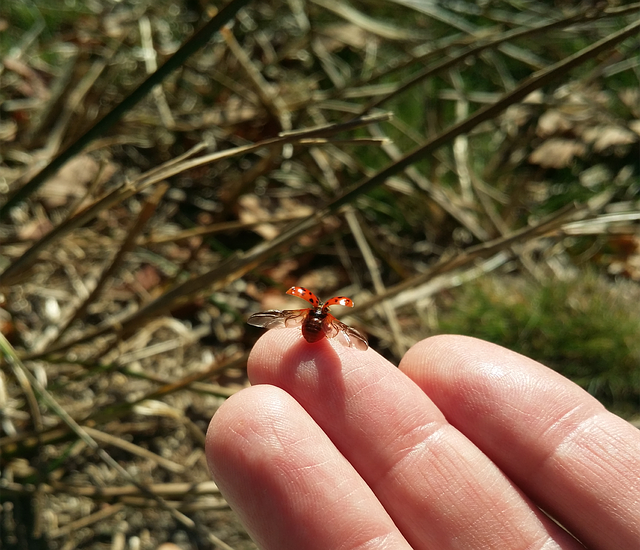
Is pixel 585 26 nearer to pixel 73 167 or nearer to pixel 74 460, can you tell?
pixel 73 167

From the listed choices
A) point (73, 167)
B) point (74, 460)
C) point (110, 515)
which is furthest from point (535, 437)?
point (73, 167)

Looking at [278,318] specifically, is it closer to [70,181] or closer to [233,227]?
[233,227]

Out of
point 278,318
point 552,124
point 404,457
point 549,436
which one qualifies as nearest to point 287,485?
point 404,457

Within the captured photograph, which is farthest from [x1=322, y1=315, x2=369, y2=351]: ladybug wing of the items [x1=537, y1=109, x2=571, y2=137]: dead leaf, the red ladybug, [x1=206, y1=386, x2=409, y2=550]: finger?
[x1=537, y1=109, x2=571, y2=137]: dead leaf

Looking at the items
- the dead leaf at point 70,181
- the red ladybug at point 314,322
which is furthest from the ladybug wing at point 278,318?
the dead leaf at point 70,181

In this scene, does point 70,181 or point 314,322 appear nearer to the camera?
point 314,322

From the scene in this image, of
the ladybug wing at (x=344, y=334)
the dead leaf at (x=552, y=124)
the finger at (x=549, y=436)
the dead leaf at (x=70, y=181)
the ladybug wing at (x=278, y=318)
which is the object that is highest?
the dead leaf at (x=70, y=181)

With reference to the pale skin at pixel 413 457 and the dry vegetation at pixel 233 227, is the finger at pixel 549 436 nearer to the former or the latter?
the pale skin at pixel 413 457
